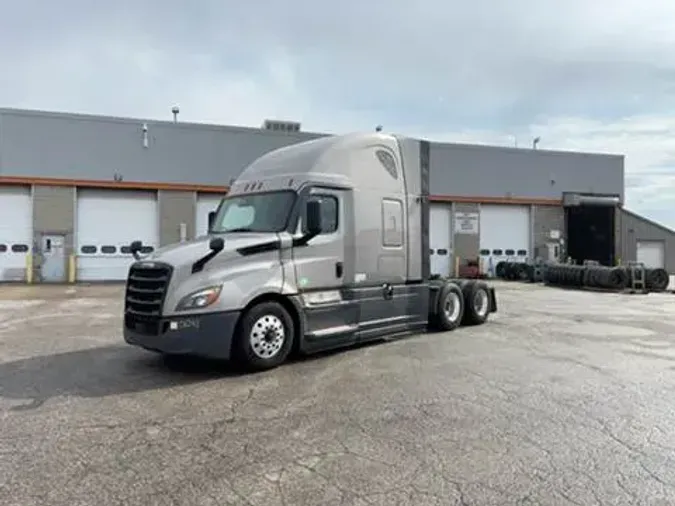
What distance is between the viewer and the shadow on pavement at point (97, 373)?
22.1ft

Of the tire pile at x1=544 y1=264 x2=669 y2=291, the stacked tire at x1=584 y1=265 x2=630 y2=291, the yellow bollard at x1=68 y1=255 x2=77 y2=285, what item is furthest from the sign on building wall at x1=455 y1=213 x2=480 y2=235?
the yellow bollard at x1=68 y1=255 x2=77 y2=285

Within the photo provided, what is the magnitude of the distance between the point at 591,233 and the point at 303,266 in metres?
32.0

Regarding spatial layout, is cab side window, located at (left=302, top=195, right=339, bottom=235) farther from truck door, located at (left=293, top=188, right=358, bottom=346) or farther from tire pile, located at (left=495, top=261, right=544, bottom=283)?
tire pile, located at (left=495, top=261, right=544, bottom=283)

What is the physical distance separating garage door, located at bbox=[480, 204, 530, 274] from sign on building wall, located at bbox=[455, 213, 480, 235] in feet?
1.52

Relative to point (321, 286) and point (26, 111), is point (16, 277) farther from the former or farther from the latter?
point (321, 286)

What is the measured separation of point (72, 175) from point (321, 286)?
21.8 meters

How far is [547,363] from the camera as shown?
27.2ft

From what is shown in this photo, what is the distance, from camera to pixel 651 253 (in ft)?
124

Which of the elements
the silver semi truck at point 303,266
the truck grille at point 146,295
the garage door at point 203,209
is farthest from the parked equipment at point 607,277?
the truck grille at point 146,295

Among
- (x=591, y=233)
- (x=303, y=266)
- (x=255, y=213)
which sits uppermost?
(x=591, y=233)

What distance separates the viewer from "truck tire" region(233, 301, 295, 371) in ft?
24.6

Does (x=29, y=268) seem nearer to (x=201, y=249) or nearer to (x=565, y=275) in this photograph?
(x=201, y=249)

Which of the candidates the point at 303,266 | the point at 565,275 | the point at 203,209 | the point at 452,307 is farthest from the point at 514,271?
the point at 303,266

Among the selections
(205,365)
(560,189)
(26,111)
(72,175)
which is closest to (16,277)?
(72,175)
